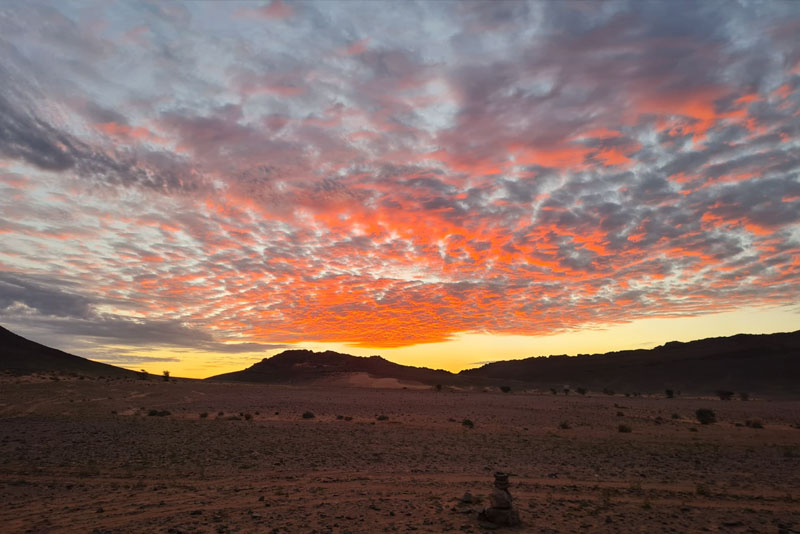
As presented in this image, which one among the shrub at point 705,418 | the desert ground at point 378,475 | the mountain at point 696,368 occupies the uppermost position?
the mountain at point 696,368

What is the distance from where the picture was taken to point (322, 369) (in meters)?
169

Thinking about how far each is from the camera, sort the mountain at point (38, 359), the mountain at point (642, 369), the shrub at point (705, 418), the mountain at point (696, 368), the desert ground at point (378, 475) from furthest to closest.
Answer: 1. the mountain at point (642, 369)
2. the mountain at point (696, 368)
3. the mountain at point (38, 359)
4. the shrub at point (705, 418)
5. the desert ground at point (378, 475)

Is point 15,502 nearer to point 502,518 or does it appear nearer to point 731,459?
point 502,518

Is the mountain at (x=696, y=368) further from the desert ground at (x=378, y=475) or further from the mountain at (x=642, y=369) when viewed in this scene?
the desert ground at (x=378, y=475)

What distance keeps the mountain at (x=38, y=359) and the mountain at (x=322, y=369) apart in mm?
37954

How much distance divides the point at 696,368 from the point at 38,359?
16161cm

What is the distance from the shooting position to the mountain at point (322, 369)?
153625 mm

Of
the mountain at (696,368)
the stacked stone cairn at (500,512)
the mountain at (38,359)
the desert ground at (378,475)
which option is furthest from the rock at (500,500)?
the mountain at (38,359)

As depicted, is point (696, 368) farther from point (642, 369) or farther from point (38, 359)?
point (38, 359)

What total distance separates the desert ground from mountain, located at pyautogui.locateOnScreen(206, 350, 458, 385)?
397 feet

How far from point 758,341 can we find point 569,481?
518 ft

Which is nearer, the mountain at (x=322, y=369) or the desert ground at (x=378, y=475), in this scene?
the desert ground at (x=378, y=475)

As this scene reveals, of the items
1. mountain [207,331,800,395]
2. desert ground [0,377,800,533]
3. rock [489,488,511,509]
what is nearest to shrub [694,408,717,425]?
desert ground [0,377,800,533]

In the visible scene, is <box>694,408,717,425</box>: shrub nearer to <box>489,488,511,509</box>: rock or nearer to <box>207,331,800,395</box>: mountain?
<box>489,488,511,509</box>: rock
